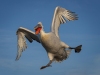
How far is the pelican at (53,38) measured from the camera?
451 inches

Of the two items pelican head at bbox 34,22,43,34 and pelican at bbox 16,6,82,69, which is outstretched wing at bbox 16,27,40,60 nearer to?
pelican at bbox 16,6,82,69

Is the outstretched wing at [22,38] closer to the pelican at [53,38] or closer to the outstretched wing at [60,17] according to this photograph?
the pelican at [53,38]

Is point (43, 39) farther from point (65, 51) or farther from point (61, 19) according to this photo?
point (61, 19)

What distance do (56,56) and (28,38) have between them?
2.68 m

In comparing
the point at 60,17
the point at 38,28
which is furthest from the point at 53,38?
the point at 60,17

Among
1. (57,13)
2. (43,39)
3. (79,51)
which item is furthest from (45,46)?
(57,13)

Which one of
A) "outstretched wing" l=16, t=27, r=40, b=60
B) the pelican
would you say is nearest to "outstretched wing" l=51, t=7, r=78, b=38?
the pelican

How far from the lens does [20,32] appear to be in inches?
565

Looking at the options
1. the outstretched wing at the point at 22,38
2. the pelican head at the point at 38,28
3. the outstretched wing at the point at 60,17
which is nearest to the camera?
the pelican head at the point at 38,28

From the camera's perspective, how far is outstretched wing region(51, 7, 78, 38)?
13469 millimetres

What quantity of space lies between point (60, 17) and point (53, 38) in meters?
2.72

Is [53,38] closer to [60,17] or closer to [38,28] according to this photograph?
[38,28]

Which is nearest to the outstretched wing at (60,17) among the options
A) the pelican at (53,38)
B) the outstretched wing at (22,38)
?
the pelican at (53,38)

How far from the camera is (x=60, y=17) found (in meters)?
14.2
